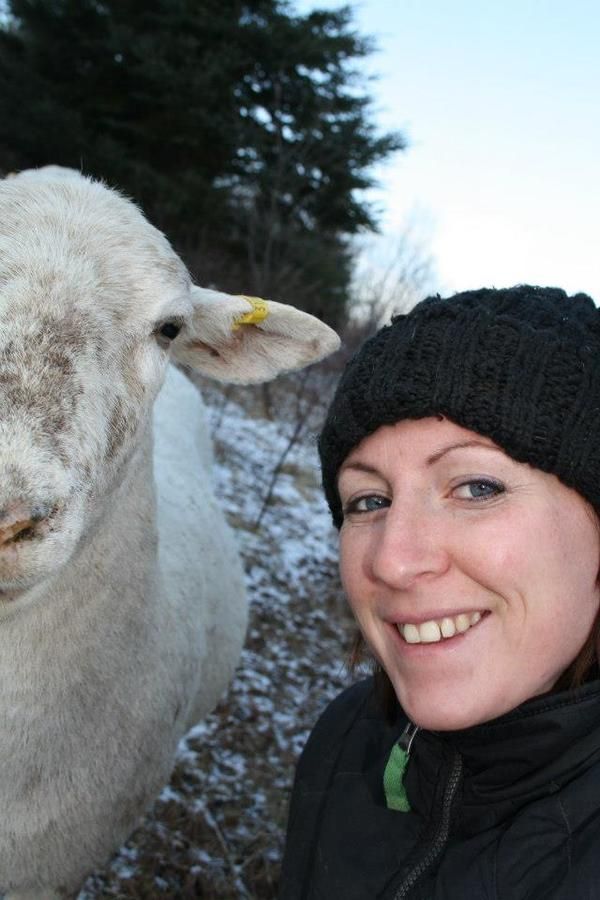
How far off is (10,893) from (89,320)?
193 cm

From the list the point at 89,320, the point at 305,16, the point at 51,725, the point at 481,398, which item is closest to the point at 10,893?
the point at 51,725

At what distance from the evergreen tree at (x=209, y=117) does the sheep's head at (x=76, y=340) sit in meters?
11.3

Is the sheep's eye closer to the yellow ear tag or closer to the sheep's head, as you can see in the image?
the sheep's head

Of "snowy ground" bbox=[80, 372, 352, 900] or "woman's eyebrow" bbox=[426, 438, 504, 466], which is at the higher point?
"woman's eyebrow" bbox=[426, 438, 504, 466]

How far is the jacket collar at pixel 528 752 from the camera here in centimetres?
140

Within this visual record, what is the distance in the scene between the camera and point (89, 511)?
1.81 meters

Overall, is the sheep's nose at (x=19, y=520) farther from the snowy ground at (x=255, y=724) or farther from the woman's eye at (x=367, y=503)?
the snowy ground at (x=255, y=724)

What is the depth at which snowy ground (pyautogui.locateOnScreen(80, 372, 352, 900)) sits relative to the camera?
3428mm

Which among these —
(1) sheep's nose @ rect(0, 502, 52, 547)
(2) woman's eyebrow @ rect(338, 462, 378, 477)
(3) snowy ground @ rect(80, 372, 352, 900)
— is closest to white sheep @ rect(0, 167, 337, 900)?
(1) sheep's nose @ rect(0, 502, 52, 547)

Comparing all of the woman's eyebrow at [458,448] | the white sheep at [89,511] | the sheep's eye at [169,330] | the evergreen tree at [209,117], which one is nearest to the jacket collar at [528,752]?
the woman's eyebrow at [458,448]

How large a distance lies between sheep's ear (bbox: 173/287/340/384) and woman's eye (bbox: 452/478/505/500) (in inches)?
43.0

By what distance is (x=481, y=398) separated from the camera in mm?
1490

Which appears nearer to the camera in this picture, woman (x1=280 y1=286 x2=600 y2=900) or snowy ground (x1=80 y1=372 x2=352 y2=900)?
woman (x1=280 y1=286 x2=600 y2=900)

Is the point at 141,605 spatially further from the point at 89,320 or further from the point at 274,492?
the point at 274,492
